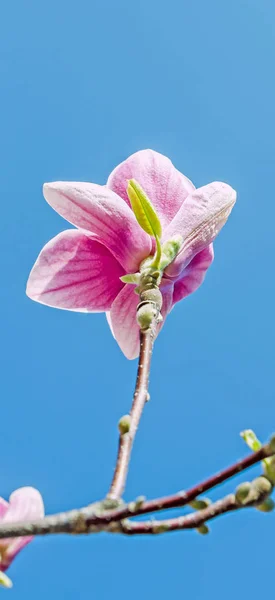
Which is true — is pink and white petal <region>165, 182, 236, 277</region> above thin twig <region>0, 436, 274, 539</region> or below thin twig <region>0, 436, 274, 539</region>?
above

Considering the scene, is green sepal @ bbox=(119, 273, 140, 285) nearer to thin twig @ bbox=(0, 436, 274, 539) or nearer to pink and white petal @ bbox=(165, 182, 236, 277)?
pink and white petal @ bbox=(165, 182, 236, 277)

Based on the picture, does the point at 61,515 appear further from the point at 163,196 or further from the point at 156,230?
the point at 163,196

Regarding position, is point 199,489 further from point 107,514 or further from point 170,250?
point 170,250

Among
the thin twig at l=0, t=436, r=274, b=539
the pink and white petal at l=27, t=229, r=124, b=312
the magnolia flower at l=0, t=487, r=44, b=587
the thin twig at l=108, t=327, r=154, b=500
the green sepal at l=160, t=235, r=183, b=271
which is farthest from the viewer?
the pink and white petal at l=27, t=229, r=124, b=312

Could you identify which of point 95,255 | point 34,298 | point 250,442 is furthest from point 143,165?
point 250,442

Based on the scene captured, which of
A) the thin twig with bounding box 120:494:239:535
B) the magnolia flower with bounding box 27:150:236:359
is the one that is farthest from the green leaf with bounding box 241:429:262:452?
the magnolia flower with bounding box 27:150:236:359

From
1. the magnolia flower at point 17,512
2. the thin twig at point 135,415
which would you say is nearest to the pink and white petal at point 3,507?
the magnolia flower at point 17,512

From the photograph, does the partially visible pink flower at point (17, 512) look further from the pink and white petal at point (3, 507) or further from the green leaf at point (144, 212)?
the green leaf at point (144, 212)
